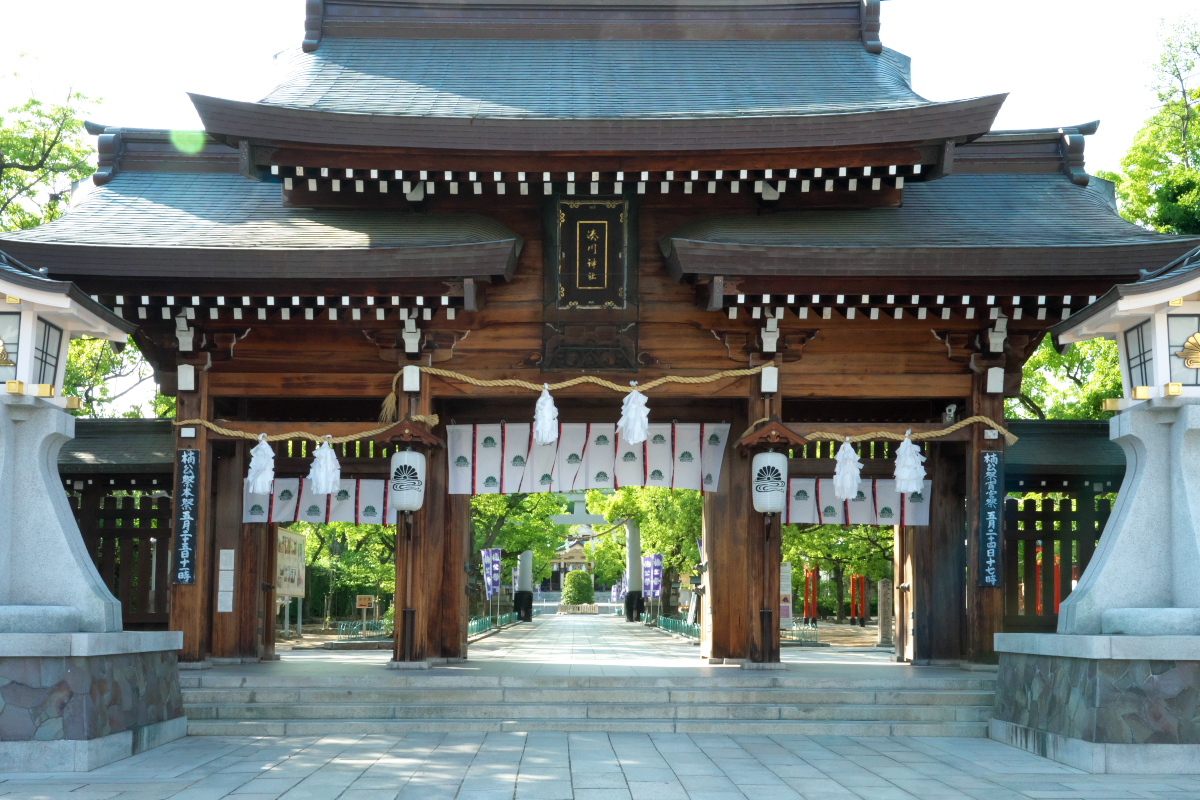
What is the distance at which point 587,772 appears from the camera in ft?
26.7

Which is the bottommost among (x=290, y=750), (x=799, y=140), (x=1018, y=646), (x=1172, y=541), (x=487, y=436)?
(x=290, y=750)

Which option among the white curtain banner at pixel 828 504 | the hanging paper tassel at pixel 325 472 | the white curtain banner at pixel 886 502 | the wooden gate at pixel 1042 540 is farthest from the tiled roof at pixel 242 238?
the wooden gate at pixel 1042 540

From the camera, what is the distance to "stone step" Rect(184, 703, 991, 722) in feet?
35.2

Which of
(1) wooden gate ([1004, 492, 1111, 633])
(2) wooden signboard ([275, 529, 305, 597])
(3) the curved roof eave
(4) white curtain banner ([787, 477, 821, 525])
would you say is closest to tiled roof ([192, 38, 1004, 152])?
(3) the curved roof eave

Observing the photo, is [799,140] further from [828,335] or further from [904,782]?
[904,782]

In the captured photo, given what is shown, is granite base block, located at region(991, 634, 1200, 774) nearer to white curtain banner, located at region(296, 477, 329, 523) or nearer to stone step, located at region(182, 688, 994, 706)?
stone step, located at region(182, 688, 994, 706)

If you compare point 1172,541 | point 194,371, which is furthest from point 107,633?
point 1172,541

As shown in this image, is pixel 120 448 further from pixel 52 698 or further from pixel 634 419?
pixel 634 419

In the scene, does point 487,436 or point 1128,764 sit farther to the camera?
point 487,436

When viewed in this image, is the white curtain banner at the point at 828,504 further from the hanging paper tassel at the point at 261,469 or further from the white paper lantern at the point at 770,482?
the hanging paper tassel at the point at 261,469

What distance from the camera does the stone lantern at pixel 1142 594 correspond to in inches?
327

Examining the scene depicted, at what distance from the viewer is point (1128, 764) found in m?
8.25

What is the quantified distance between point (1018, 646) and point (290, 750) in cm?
659

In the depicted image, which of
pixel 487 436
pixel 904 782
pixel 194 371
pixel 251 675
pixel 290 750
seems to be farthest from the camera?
pixel 487 436
